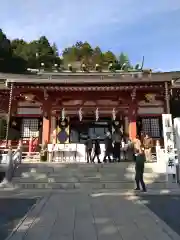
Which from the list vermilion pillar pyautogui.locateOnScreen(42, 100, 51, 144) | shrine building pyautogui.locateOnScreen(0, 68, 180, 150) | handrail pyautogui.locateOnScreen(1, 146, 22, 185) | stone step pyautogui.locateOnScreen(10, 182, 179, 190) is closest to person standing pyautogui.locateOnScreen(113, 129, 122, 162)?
shrine building pyautogui.locateOnScreen(0, 68, 180, 150)

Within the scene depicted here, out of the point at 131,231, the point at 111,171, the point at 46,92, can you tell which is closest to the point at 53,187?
the point at 111,171

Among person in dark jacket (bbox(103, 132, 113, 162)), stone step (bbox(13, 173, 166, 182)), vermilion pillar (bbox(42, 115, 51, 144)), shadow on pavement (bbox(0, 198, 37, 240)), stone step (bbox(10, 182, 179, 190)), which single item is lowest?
shadow on pavement (bbox(0, 198, 37, 240))

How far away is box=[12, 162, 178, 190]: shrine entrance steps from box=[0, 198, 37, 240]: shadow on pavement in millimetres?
2773

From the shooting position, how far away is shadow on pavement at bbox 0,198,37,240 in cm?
571

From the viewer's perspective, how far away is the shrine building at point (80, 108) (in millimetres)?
17094

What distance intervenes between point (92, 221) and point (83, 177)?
20.3 feet

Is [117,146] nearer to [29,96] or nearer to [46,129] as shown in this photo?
[46,129]

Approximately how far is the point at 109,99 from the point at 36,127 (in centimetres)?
541

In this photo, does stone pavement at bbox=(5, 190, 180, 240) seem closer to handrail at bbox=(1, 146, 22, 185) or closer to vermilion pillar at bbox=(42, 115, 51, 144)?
handrail at bbox=(1, 146, 22, 185)

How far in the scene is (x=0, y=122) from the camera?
20125 millimetres

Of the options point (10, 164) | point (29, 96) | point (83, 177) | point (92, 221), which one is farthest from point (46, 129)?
point (92, 221)

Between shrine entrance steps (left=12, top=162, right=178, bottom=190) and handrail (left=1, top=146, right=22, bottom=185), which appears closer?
shrine entrance steps (left=12, top=162, right=178, bottom=190)

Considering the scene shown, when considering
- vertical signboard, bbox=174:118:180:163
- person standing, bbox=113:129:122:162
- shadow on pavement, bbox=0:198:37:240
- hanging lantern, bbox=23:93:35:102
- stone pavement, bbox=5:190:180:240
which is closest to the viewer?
stone pavement, bbox=5:190:180:240

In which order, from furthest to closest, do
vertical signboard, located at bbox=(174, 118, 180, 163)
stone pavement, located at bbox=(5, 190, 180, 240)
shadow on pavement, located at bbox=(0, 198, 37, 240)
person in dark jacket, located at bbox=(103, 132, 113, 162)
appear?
person in dark jacket, located at bbox=(103, 132, 113, 162)
vertical signboard, located at bbox=(174, 118, 180, 163)
shadow on pavement, located at bbox=(0, 198, 37, 240)
stone pavement, located at bbox=(5, 190, 180, 240)
